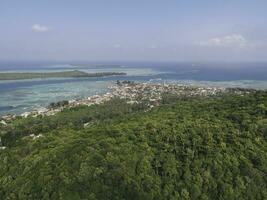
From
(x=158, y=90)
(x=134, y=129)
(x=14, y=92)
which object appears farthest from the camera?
(x=14, y=92)

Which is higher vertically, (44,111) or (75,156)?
(75,156)

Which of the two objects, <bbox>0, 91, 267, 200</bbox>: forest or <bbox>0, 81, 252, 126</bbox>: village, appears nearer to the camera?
<bbox>0, 91, 267, 200</bbox>: forest

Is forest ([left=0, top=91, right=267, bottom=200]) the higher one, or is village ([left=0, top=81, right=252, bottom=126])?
forest ([left=0, top=91, right=267, bottom=200])

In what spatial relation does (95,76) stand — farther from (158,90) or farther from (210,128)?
(210,128)

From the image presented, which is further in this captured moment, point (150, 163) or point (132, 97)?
point (132, 97)

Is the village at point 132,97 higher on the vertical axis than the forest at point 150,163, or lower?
lower

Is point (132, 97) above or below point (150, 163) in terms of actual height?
below

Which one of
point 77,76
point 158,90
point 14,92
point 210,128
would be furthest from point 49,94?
point 210,128

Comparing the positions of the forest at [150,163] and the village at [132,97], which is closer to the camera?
the forest at [150,163]
